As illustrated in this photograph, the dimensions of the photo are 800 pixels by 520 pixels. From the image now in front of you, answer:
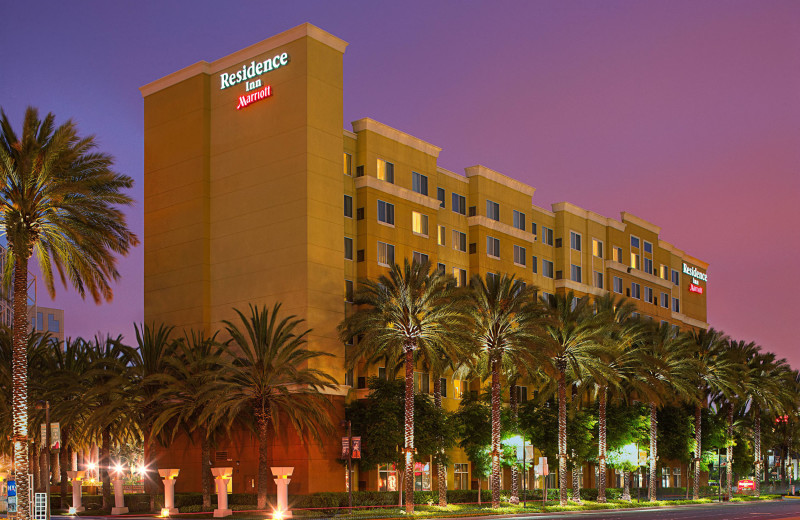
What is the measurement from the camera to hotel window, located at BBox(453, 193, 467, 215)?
277 ft

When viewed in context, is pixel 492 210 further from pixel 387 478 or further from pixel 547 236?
pixel 387 478

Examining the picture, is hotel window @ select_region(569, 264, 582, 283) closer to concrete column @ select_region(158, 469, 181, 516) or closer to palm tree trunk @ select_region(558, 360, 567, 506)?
palm tree trunk @ select_region(558, 360, 567, 506)

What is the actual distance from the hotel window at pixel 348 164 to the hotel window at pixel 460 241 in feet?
47.5

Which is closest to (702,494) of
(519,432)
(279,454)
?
(519,432)

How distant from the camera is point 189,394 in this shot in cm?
5909

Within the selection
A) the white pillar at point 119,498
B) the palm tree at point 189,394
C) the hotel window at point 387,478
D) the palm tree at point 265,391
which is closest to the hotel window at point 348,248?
the palm tree at point 265,391

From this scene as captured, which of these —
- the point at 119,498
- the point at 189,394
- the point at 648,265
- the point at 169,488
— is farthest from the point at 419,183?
the point at 648,265

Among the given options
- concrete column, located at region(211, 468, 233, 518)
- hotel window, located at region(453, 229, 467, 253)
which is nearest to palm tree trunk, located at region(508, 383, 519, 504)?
hotel window, located at region(453, 229, 467, 253)

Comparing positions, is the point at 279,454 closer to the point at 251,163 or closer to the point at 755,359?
the point at 251,163

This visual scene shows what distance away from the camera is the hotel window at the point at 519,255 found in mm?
90000

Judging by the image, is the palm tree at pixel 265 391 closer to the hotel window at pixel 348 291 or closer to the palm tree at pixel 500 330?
the hotel window at pixel 348 291

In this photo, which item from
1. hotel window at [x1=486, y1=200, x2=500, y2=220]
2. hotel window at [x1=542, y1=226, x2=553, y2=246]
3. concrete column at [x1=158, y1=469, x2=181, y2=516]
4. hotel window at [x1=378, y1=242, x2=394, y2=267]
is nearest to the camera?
concrete column at [x1=158, y1=469, x2=181, y2=516]

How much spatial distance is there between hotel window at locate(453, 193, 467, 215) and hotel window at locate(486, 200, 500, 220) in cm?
243

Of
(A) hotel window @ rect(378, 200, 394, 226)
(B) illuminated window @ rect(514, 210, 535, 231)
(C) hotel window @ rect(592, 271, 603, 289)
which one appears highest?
(B) illuminated window @ rect(514, 210, 535, 231)
